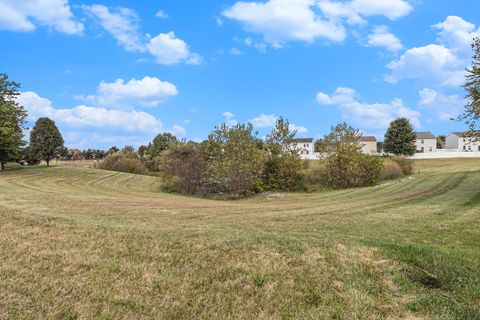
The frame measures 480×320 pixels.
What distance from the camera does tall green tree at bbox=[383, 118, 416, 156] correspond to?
196ft

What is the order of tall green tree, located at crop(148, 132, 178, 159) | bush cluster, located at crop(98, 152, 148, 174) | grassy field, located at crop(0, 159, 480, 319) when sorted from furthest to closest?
1. tall green tree, located at crop(148, 132, 178, 159)
2. bush cluster, located at crop(98, 152, 148, 174)
3. grassy field, located at crop(0, 159, 480, 319)

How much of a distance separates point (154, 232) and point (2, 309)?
325 cm

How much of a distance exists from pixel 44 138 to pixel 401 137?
5670cm

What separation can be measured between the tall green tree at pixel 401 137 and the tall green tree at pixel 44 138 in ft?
176

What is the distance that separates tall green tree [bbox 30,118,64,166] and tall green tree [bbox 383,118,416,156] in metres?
53.7

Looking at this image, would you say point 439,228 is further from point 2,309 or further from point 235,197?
point 235,197

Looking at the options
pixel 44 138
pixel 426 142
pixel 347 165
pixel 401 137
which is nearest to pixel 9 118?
pixel 44 138

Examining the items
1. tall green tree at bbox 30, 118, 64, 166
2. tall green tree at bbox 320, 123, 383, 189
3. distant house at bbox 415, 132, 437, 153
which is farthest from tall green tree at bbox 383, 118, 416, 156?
tall green tree at bbox 30, 118, 64, 166

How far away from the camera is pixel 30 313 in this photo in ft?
A: 11.9

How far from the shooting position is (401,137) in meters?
60.0

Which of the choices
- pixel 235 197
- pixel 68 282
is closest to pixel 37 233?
pixel 68 282

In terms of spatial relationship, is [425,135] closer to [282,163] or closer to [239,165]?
[282,163]

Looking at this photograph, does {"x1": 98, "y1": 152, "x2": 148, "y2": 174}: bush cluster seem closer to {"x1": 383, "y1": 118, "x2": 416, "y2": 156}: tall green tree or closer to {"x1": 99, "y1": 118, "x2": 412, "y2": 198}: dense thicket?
{"x1": 99, "y1": 118, "x2": 412, "y2": 198}: dense thicket

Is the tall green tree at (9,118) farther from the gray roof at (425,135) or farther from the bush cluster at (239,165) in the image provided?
the gray roof at (425,135)
